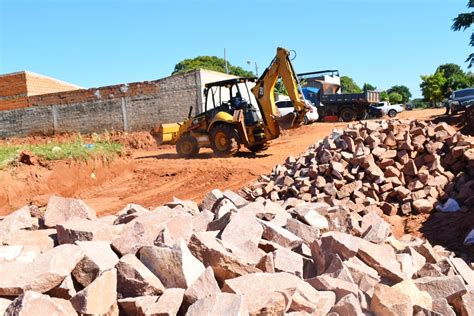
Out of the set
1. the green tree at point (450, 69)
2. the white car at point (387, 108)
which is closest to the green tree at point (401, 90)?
the green tree at point (450, 69)

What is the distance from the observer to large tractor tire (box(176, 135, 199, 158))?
1315 cm

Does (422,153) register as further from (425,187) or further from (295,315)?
(295,315)

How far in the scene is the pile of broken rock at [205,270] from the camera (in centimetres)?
280

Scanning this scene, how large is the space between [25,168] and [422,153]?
8442 millimetres

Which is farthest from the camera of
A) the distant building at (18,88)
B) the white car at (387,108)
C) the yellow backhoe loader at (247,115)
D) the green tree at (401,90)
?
the green tree at (401,90)

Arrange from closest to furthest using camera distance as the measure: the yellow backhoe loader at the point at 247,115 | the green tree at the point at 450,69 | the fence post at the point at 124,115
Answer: the yellow backhoe loader at the point at 247,115 < the fence post at the point at 124,115 < the green tree at the point at 450,69

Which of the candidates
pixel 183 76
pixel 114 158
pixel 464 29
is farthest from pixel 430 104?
pixel 114 158

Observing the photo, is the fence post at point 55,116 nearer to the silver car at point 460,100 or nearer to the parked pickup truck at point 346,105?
the parked pickup truck at point 346,105

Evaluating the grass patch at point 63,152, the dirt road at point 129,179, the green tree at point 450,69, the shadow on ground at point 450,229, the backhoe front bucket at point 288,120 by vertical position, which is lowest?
the shadow on ground at point 450,229

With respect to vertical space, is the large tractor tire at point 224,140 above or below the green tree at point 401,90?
below

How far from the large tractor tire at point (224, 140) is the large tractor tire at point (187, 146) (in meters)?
0.74

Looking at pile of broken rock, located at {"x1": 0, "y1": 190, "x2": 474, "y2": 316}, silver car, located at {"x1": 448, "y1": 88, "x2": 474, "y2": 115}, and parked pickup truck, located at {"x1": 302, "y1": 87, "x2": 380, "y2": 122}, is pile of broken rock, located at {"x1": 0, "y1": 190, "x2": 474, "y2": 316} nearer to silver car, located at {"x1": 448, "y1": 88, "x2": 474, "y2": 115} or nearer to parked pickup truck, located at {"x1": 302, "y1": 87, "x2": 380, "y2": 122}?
silver car, located at {"x1": 448, "y1": 88, "x2": 474, "y2": 115}

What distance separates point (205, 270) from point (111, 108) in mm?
17443

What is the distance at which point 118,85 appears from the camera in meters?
19.2
